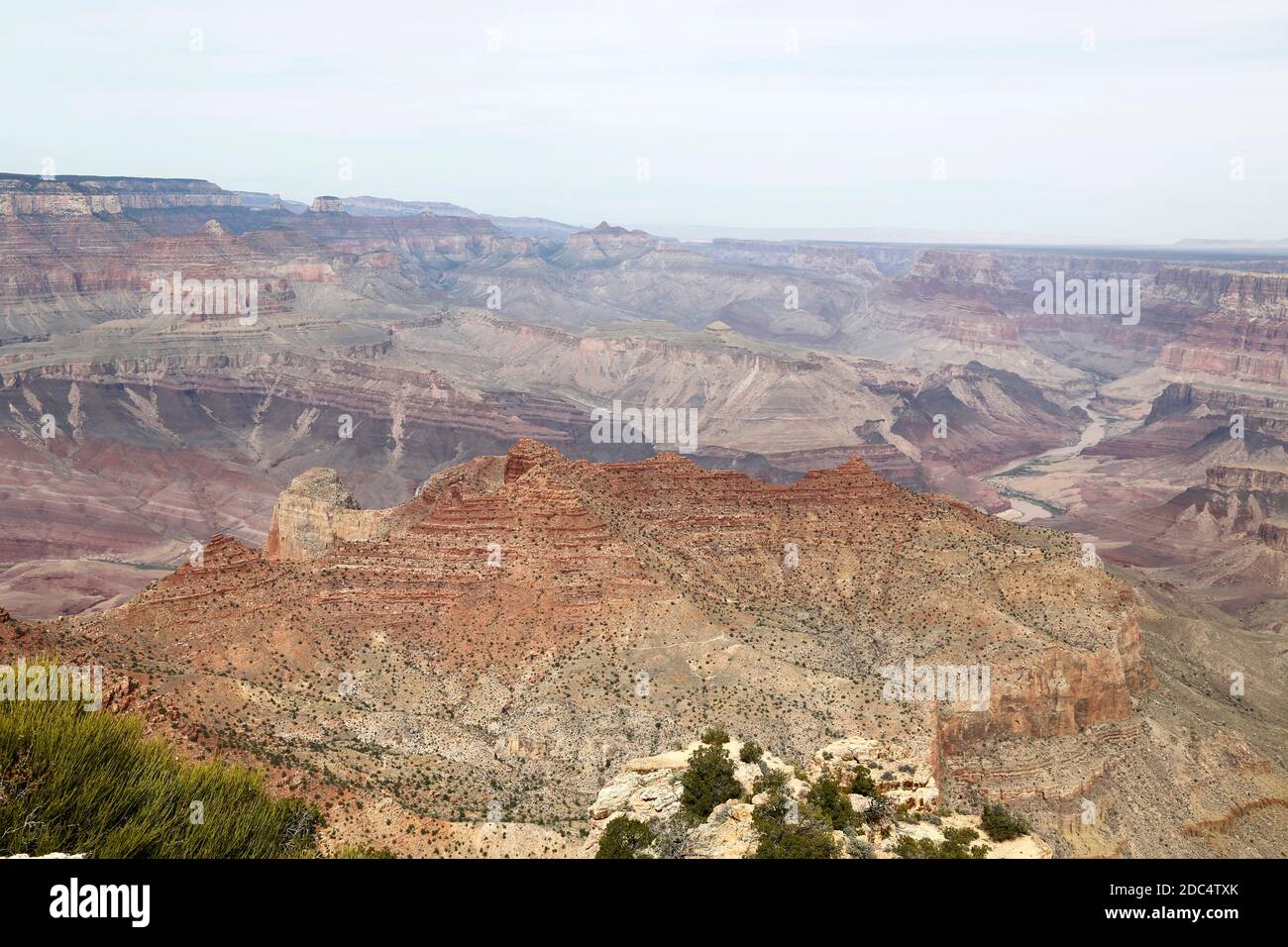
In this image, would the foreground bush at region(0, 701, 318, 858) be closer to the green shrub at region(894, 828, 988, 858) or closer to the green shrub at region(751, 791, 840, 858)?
the green shrub at region(751, 791, 840, 858)

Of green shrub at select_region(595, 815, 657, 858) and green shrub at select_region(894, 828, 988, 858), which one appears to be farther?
green shrub at select_region(595, 815, 657, 858)

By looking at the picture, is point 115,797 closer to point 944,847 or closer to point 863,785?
point 863,785

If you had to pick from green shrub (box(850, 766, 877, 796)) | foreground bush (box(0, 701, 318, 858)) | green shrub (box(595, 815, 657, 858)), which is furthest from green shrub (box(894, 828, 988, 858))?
foreground bush (box(0, 701, 318, 858))

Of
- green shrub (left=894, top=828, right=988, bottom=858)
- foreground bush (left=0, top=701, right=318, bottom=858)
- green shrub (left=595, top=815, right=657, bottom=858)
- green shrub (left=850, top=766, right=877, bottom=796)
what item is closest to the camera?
foreground bush (left=0, top=701, right=318, bottom=858)
